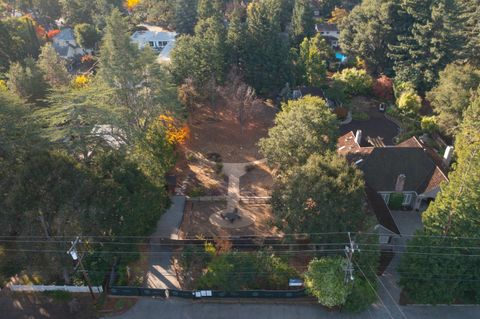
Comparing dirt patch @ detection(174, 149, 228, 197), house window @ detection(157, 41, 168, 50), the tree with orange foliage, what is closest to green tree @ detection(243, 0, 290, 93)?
dirt patch @ detection(174, 149, 228, 197)

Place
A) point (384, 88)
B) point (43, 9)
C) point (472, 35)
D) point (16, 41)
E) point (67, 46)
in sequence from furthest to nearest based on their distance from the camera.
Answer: point (43, 9), point (67, 46), point (16, 41), point (384, 88), point (472, 35)

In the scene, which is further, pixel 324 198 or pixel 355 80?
pixel 355 80

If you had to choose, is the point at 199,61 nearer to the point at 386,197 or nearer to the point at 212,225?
the point at 212,225

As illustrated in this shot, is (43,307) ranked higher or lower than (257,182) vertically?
lower

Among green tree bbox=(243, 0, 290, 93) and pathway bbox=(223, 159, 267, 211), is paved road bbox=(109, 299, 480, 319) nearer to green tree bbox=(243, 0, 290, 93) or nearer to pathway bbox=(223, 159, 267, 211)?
pathway bbox=(223, 159, 267, 211)

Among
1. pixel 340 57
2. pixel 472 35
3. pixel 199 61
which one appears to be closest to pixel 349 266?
pixel 199 61

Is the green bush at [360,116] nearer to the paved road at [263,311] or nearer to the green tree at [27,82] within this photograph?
the paved road at [263,311]

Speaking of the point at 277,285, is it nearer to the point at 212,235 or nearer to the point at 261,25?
the point at 212,235
